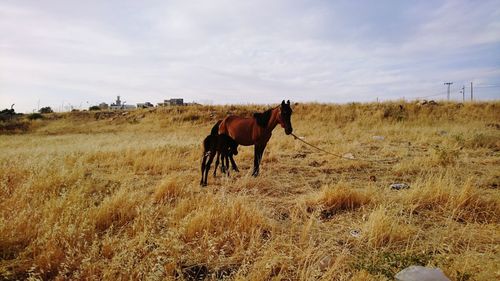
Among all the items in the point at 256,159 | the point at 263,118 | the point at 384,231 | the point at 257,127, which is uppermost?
the point at 263,118

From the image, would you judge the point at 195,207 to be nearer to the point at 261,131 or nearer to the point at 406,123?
the point at 261,131

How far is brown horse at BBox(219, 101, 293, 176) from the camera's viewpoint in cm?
751

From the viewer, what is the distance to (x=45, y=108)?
34750mm

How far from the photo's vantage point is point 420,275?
8.52ft

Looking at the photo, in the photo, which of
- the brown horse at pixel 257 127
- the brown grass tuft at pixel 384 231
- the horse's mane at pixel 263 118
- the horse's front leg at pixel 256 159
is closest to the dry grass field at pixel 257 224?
the brown grass tuft at pixel 384 231

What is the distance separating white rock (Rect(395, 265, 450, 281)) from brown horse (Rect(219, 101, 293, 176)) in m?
4.95

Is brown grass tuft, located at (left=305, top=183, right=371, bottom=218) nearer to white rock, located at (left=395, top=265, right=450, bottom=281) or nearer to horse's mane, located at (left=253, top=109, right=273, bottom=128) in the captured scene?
white rock, located at (left=395, top=265, right=450, bottom=281)

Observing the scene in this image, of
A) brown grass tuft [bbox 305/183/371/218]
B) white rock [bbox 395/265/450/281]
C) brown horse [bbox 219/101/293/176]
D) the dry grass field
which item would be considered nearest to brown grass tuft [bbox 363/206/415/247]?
the dry grass field

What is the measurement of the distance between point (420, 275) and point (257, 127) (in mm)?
5337

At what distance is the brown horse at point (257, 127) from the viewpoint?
7512 mm

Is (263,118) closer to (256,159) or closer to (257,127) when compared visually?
(257,127)

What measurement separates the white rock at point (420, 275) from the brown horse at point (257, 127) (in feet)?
16.2

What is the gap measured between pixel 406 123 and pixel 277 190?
1606 cm

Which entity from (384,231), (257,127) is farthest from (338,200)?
(257,127)
